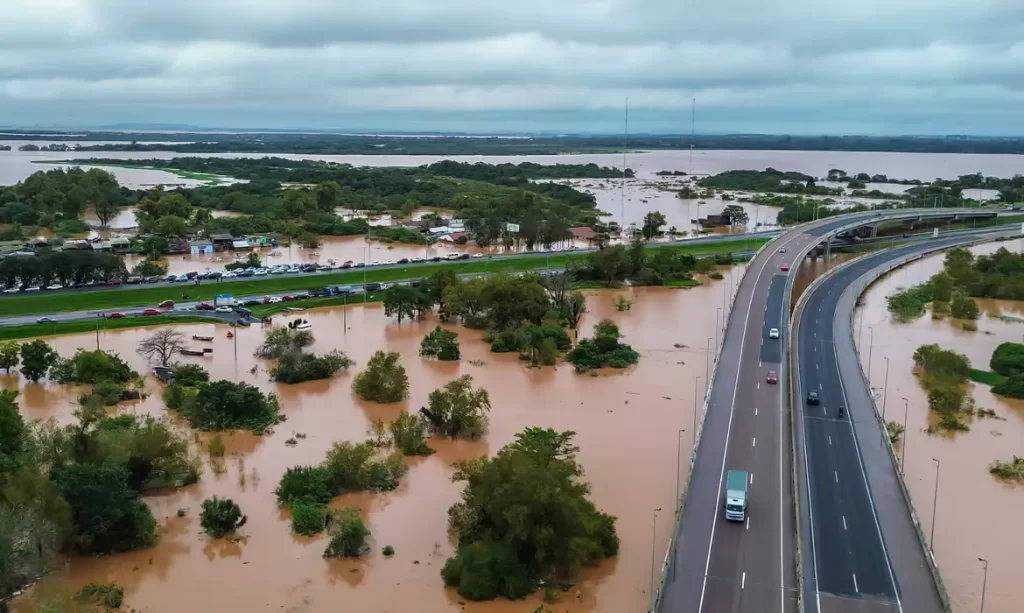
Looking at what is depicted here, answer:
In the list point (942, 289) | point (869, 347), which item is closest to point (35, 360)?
point (869, 347)

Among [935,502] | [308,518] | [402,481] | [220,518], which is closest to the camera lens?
[220,518]

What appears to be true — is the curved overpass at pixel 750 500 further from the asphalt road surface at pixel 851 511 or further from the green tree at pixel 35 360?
the green tree at pixel 35 360

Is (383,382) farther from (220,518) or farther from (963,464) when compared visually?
(963,464)

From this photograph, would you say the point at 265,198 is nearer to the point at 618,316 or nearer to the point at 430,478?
the point at 618,316

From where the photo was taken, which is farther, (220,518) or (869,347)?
(869,347)

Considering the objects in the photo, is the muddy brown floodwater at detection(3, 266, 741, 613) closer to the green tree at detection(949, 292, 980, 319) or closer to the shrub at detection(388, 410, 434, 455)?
the shrub at detection(388, 410, 434, 455)
